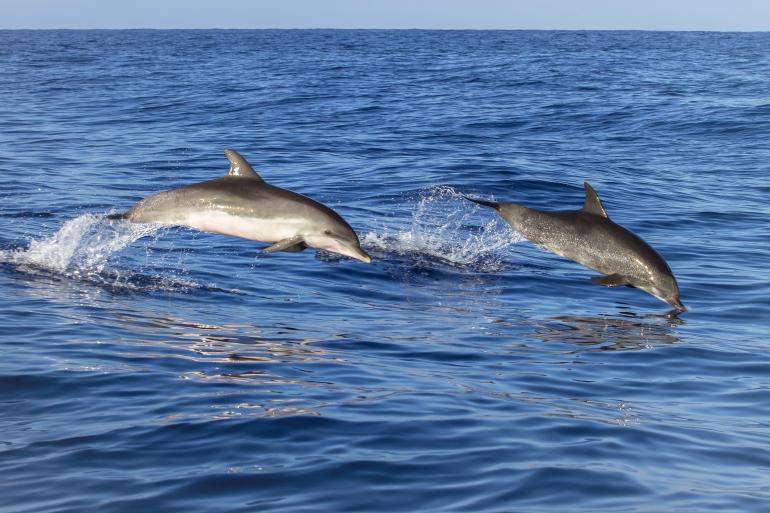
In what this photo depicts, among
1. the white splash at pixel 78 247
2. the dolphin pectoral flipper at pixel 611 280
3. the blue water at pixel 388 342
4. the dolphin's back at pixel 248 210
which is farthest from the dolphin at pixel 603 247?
the white splash at pixel 78 247

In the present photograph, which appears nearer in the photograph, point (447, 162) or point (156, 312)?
point (156, 312)

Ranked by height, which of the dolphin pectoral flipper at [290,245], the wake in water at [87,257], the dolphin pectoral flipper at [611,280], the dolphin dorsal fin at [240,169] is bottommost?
the wake in water at [87,257]

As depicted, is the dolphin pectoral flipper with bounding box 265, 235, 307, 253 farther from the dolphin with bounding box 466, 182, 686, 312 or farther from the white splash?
the white splash

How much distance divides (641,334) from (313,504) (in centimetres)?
526

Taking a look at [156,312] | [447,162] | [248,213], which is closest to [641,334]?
[248,213]

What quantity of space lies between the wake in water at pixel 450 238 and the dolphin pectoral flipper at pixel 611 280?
2703mm

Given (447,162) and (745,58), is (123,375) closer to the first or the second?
(447,162)

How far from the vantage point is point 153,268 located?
490 inches

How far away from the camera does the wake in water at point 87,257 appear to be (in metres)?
11.7

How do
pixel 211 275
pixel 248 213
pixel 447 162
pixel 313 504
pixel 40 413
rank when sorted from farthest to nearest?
pixel 447 162, pixel 211 275, pixel 248 213, pixel 40 413, pixel 313 504

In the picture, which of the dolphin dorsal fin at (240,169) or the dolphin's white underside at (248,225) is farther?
the dolphin dorsal fin at (240,169)

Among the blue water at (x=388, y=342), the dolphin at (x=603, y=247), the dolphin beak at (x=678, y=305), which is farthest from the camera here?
the dolphin beak at (x=678, y=305)

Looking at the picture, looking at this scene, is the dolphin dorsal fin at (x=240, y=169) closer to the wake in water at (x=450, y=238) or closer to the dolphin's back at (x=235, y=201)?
the dolphin's back at (x=235, y=201)

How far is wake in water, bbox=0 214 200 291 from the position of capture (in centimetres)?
1170
